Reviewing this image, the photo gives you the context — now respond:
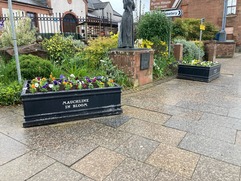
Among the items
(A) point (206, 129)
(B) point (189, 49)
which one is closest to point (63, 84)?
(A) point (206, 129)

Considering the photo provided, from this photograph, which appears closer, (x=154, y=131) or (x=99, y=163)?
(x=99, y=163)

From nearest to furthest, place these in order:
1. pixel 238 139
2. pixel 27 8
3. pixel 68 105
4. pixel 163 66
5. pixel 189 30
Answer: pixel 238 139 < pixel 68 105 < pixel 163 66 < pixel 189 30 < pixel 27 8

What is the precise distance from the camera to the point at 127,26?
5207 mm

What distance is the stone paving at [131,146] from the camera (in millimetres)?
2031

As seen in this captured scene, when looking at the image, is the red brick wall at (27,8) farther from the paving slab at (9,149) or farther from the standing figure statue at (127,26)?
the paving slab at (9,149)

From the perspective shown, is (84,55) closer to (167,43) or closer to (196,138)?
(167,43)

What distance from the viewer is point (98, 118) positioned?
11.2 feet

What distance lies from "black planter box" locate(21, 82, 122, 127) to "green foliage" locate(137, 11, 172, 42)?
463 cm

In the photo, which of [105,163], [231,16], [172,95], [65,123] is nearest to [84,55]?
[172,95]

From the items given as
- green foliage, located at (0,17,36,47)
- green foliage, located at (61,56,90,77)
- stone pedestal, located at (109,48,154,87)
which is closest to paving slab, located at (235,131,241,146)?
stone pedestal, located at (109,48,154,87)

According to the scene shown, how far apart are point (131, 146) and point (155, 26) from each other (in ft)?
19.2

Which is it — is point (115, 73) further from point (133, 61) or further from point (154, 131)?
point (154, 131)

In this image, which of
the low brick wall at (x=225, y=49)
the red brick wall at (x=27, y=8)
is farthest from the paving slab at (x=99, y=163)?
the red brick wall at (x=27, y=8)

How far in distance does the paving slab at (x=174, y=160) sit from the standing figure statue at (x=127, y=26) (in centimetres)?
352
